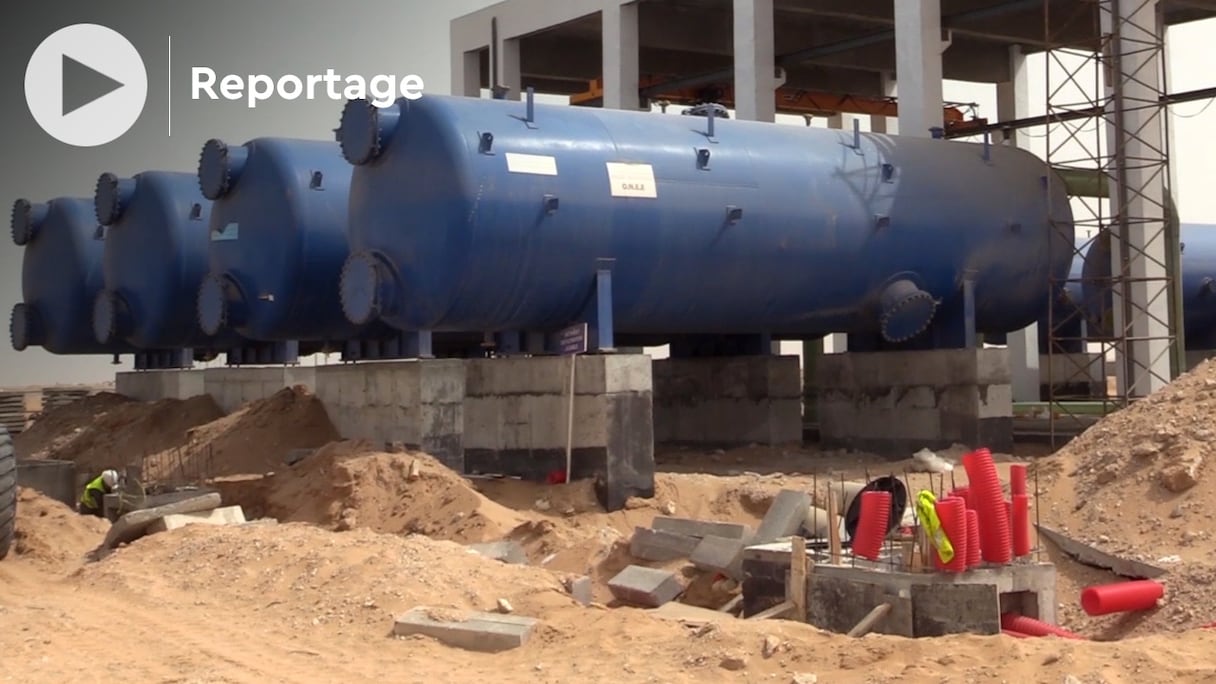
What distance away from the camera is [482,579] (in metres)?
9.14

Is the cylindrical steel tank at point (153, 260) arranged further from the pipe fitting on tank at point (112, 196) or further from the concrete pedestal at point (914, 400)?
the concrete pedestal at point (914, 400)

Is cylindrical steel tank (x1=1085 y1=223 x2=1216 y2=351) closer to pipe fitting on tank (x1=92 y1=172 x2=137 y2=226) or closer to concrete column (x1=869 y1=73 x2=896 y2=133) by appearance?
concrete column (x1=869 y1=73 x2=896 y2=133)

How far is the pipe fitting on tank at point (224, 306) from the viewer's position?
18516 mm

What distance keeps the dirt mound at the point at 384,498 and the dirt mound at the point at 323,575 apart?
174 centimetres

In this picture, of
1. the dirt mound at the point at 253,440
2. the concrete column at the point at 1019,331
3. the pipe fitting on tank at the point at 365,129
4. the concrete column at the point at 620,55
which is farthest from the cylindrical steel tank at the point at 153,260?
the concrete column at the point at 1019,331

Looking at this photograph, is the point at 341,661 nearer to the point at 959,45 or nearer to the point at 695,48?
the point at 695,48

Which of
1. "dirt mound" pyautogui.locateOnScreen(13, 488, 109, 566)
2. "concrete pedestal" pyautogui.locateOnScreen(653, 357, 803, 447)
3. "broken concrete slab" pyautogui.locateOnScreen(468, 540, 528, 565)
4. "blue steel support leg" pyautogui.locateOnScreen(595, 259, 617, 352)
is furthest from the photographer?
"concrete pedestal" pyautogui.locateOnScreen(653, 357, 803, 447)

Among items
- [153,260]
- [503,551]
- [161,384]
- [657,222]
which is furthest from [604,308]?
[161,384]

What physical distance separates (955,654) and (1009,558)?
7.32ft

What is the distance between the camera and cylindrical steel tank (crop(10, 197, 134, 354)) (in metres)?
25.2

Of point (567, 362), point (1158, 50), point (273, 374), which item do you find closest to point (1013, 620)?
point (567, 362)

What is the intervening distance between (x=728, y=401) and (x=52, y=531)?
8.81 metres

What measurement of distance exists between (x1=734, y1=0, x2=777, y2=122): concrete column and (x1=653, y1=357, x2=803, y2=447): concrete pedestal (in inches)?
223

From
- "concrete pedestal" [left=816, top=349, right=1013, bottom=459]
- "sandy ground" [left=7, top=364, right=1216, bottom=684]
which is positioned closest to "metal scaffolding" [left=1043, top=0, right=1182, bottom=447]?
"concrete pedestal" [left=816, top=349, right=1013, bottom=459]
